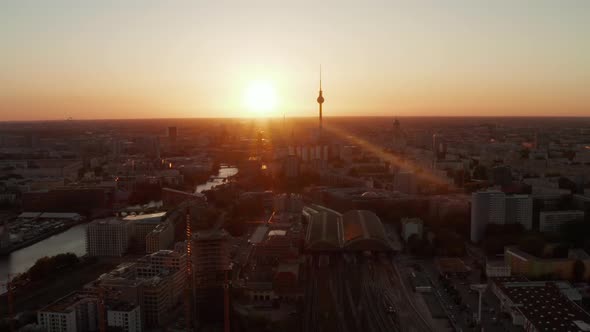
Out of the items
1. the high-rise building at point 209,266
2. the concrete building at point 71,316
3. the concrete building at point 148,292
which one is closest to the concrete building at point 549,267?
the high-rise building at point 209,266

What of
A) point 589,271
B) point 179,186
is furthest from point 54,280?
point 179,186

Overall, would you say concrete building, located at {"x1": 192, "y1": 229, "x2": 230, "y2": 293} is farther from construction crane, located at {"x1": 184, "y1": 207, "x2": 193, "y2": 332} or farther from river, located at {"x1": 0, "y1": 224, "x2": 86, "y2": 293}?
river, located at {"x1": 0, "y1": 224, "x2": 86, "y2": 293}

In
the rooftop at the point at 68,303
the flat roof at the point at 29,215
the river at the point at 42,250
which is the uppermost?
the rooftop at the point at 68,303

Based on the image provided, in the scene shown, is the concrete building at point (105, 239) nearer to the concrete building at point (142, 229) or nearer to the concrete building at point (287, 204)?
the concrete building at point (142, 229)

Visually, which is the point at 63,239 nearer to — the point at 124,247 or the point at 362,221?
the point at 124,247

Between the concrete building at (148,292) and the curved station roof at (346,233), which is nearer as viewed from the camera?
the concrete building at (148,292)

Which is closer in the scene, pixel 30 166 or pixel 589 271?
pixel 589 271
